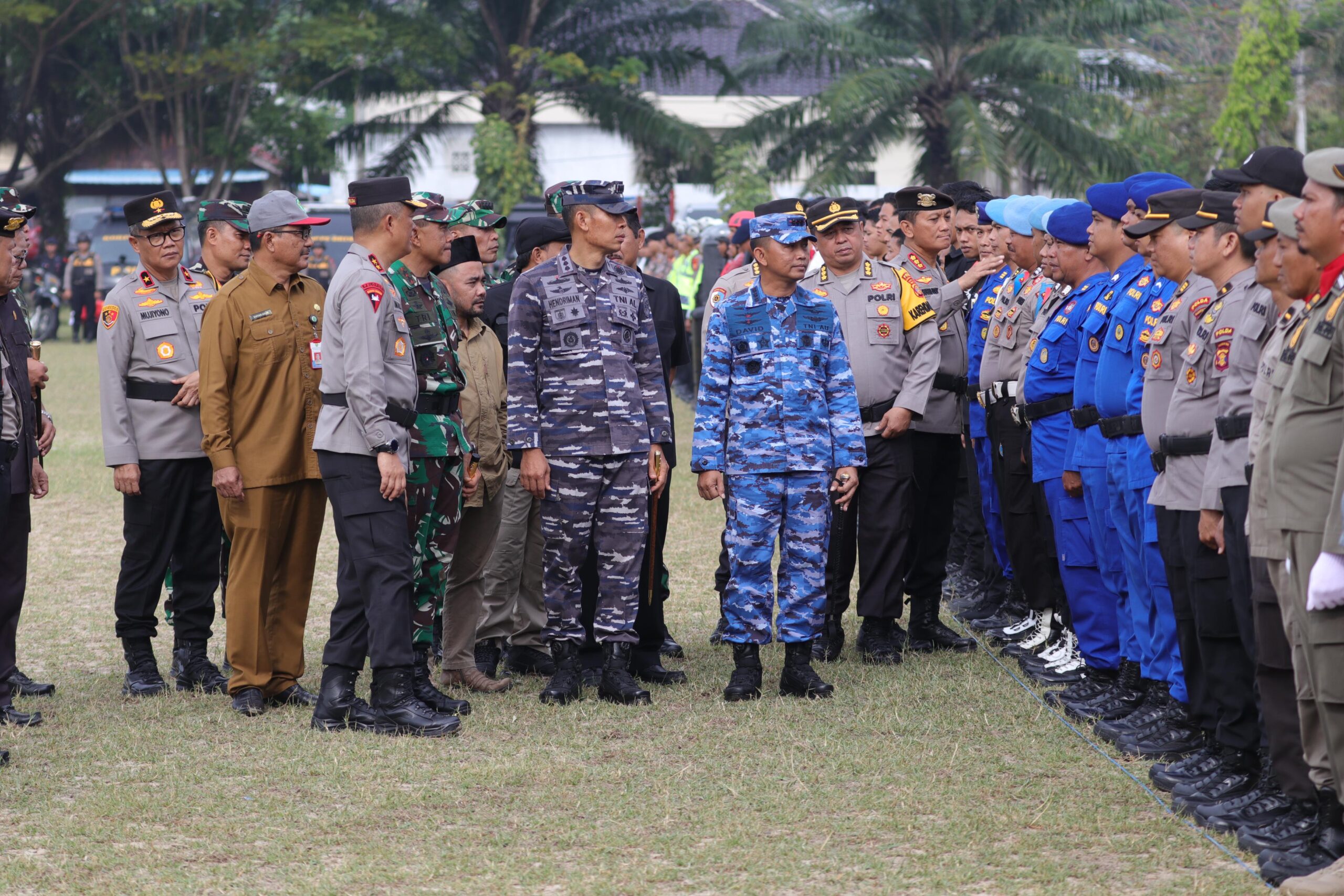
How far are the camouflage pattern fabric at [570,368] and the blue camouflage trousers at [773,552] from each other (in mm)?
523

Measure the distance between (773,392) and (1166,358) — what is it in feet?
6.01

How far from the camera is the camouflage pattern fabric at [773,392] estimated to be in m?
6.67

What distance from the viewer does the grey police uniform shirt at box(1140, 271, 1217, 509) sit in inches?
208

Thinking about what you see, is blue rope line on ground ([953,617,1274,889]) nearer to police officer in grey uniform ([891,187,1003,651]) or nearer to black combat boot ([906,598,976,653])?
black combat boot ([906,598,976,653])

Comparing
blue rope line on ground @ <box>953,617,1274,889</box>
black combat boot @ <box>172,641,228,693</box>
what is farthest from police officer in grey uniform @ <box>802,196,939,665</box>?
black combat boot @ <box>172,641,228,693</box>

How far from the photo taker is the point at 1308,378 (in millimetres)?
4195

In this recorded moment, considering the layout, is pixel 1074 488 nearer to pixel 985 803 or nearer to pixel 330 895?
pixel 985 803

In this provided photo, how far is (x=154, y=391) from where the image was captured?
6.97 meters

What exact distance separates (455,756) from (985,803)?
6.49 ft

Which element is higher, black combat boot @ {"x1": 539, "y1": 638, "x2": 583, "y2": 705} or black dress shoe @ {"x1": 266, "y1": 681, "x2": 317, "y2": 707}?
black combat boot @ {"x1": 539, "y1": 638, "x2": 583, "y2": 705}

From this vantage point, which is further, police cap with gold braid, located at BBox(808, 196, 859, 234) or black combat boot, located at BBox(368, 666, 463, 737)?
police cap with gold braid, located at BBox(808, 196, 859, 234)

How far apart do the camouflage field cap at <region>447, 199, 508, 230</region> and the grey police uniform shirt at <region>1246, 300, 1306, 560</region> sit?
3.82 meters

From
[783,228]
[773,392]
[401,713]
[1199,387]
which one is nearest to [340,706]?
[401,713]

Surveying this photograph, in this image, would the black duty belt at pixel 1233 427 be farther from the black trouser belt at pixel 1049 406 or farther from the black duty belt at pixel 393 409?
the black duty belt at pixel 393 409
